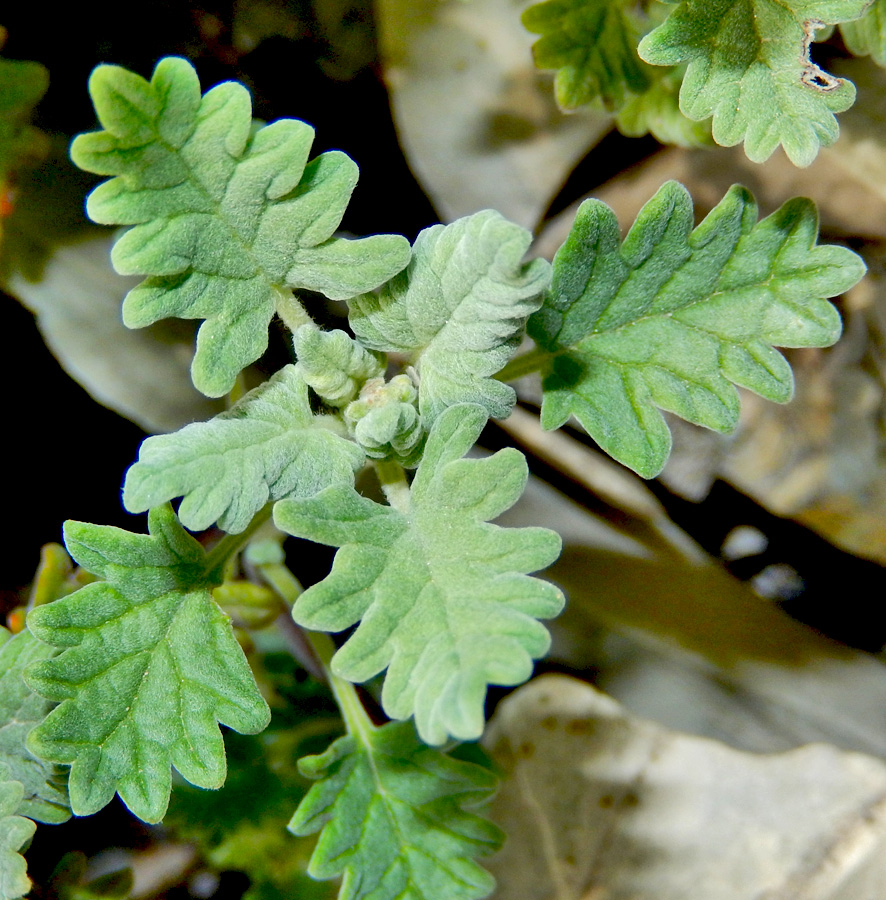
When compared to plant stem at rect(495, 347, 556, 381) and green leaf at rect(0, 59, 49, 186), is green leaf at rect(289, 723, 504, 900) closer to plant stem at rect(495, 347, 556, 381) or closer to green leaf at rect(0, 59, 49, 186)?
plant stem at rect(495, 347, 556, 381)

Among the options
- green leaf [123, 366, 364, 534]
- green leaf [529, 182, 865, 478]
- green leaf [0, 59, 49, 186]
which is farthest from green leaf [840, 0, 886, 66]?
green leaf [0, 59, 49, 186]

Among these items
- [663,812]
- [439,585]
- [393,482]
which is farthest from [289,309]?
[663,812]

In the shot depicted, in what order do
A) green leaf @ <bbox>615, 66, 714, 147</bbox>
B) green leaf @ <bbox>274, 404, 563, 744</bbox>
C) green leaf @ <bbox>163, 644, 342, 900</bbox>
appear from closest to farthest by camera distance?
green leaf @ <bbox>274, 404, 563, 744</bbox> < green leaf @ <bbox>615, 66, 714, 147</bbox> < green leaf @ <bbox>163, 644, 342, 900</bbox>

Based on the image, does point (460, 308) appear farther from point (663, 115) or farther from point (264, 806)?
point (264, 806)

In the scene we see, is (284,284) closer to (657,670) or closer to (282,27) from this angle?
(282,27)

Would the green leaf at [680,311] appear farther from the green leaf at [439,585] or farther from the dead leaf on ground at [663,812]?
the dead leaf on ground at [663,812]

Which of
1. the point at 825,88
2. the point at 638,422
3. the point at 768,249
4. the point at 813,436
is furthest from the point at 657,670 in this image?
the point at 825,88

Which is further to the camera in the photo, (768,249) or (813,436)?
(813,436)
